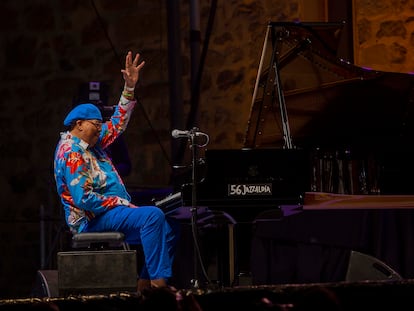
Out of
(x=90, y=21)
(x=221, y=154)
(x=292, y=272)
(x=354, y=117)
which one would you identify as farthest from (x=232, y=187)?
(x=90, y=21)

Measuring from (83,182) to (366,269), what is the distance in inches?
70.2

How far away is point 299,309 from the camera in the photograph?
8.64ft

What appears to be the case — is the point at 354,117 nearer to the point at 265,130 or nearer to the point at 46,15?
the point at 265,130

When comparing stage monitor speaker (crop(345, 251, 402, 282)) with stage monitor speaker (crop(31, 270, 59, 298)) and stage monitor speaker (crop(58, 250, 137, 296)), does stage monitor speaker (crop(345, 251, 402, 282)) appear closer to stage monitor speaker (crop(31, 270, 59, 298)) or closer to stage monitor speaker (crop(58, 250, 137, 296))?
stage monitor speaker (crop(58, 250, 137, 296))

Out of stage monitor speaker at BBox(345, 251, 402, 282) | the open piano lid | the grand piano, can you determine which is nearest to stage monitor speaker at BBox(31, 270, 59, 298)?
the grand piano

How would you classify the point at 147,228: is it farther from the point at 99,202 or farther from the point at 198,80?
the point at 198,80

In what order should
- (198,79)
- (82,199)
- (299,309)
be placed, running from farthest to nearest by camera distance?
(198,79), (82,199), (299,309)

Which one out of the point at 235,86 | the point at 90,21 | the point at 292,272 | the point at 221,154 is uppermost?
the point at 90,21

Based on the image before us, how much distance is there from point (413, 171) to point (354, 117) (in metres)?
0.54

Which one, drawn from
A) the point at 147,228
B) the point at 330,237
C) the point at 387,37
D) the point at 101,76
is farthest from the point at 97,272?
the point at 101,76

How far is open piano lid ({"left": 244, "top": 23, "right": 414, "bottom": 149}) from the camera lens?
573 centimetres

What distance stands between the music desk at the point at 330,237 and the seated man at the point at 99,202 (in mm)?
634

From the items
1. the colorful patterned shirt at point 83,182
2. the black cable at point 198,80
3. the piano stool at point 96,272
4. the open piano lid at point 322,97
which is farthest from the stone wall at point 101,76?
the piano stool at point 96,272

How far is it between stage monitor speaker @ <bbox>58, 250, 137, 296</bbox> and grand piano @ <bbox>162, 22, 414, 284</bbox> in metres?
0.52
